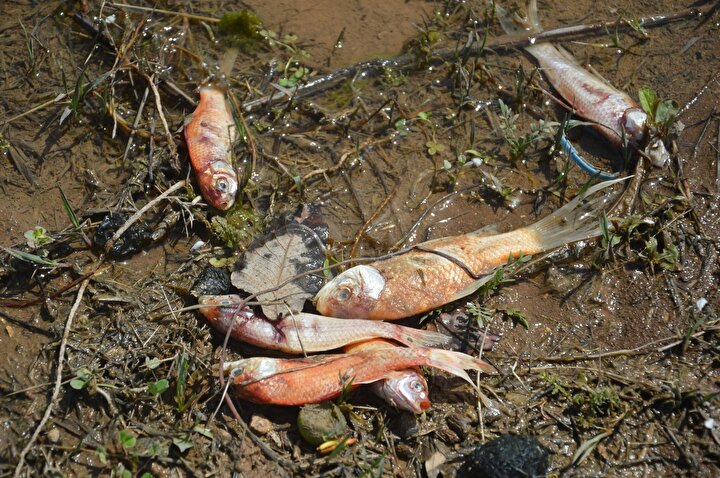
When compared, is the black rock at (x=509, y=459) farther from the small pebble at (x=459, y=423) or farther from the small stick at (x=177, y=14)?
the small stick at (x=177, y=14)

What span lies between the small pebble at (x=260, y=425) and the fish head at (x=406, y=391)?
79 centimetres

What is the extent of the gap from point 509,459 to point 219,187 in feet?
9.67

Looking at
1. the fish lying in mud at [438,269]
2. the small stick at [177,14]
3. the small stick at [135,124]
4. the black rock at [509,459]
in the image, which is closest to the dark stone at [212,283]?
the fish lying in mud at [438,269]

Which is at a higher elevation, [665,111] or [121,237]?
[665,111]

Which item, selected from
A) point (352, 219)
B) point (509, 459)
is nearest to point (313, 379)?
point (509, 459)

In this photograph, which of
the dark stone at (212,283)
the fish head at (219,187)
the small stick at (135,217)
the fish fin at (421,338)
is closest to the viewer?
the fish fin at (421,338)

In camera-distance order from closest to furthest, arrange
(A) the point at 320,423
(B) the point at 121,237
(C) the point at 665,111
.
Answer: (A) the point at 320,423
(B) the point at 121,237
(C) the point at 665,111

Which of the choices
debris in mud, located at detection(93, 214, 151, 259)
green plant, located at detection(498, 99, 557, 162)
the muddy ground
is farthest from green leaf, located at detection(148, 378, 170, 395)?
green plant, located at detection(498, 99, 557, 162)

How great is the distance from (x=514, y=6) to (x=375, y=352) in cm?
421

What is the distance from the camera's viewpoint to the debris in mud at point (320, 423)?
4137 mm

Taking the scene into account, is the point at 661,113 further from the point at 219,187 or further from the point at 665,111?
the point at 219,187

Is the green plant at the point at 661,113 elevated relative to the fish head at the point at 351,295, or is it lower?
elevated

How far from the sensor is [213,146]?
5.41 metres

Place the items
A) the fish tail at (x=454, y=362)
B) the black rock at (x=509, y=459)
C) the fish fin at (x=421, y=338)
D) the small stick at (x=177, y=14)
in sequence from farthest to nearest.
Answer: the small stick at (x=177, y=14) → the fish fin at (x=421, y=338) → the fish tail at (x=454, y=362) → the black rock at (x=509, y=459)
